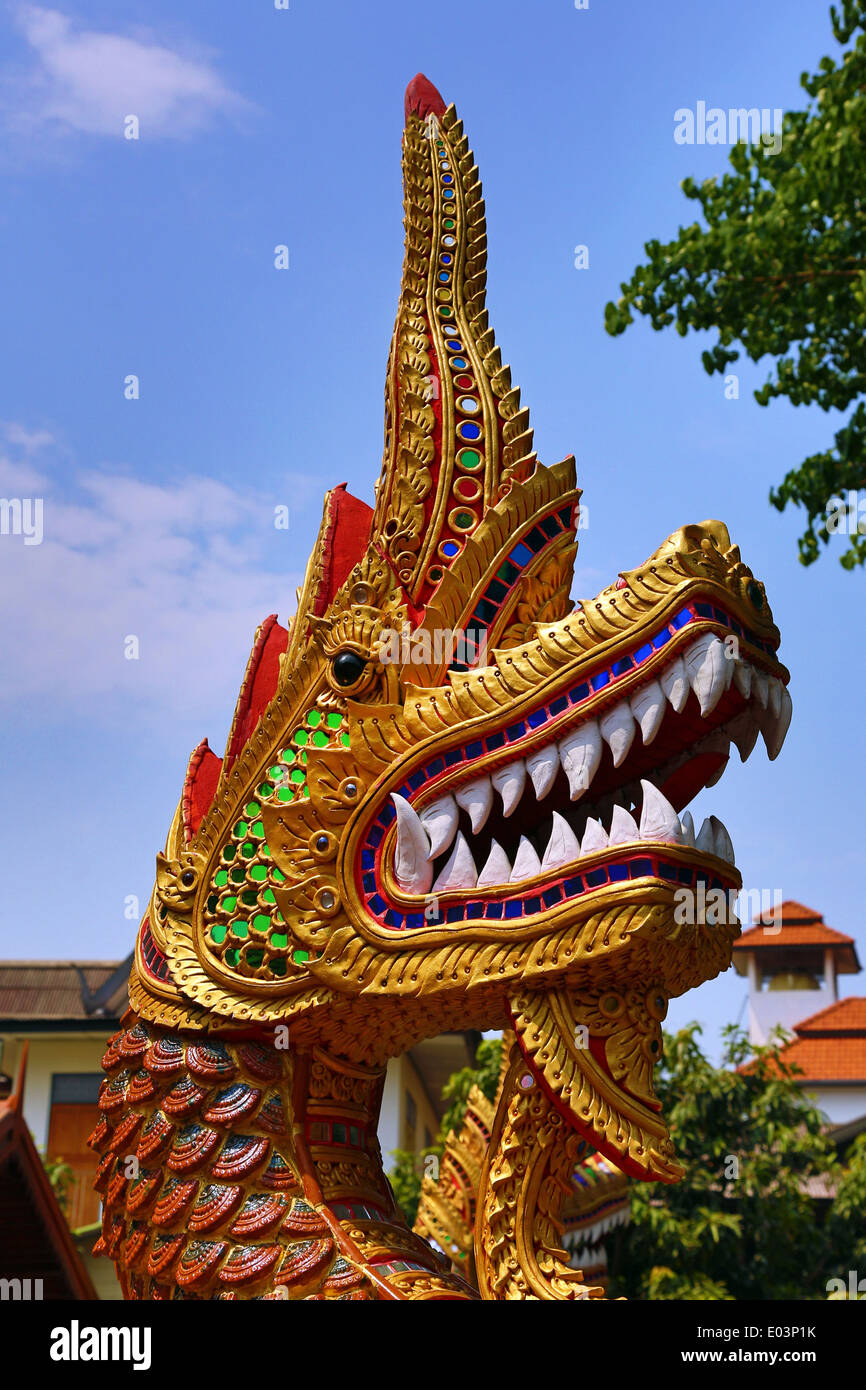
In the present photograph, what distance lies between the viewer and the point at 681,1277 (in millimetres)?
11594

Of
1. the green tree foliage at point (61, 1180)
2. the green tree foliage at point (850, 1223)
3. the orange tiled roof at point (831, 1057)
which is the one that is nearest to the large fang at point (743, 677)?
the green tree foliage at point (850, 1223)

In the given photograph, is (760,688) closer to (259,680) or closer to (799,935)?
(259,680)

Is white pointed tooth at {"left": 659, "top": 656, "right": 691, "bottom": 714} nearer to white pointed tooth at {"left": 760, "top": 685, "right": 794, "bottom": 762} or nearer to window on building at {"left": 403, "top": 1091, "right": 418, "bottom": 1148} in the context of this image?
white pointed tooth at {"left": 760, "top": 685, "right": 794, "bottom": 762}

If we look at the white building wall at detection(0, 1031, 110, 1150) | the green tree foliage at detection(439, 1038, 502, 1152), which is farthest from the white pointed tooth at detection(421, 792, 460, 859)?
the white building wall at detection(0, 1031, 110, 1150)

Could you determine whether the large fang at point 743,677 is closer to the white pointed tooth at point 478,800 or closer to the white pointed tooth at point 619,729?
the white pointed tooth at point 619,729

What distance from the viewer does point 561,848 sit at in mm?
3688

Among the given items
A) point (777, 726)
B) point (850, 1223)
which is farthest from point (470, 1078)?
point (777, 726)

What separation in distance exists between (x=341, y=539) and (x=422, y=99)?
1.57 metres

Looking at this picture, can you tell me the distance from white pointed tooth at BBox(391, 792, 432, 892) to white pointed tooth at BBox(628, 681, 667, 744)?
2.10ft

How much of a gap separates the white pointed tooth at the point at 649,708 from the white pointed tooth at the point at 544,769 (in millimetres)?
238

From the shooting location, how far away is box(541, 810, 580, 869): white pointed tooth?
3.67m

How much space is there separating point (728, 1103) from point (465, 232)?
33.1ft
